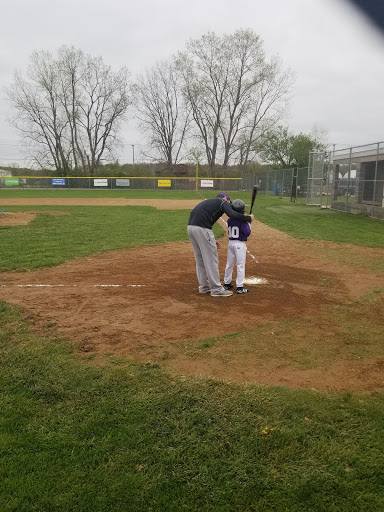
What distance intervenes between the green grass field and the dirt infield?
365mm

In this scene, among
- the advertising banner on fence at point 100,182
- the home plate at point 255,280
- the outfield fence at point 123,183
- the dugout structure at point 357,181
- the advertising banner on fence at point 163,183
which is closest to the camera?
the home plate at point 255,280

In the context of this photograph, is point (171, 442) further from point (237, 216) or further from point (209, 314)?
point (237, 216)

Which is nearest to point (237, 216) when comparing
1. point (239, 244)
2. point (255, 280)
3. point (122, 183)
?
point (239, 244)

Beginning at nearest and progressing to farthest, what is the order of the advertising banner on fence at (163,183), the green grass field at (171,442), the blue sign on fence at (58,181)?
the green grass field at (171,442) < the blue sign on fence at (58,181) < the advertising banner on fence at (163,183)

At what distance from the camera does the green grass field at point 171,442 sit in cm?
251

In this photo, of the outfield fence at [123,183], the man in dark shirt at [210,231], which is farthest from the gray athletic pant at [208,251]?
the outfield fence at [123,183]

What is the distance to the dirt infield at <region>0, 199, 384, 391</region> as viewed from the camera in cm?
422

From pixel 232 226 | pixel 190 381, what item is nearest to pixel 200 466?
pixel 190 381

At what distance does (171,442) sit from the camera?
301 cm

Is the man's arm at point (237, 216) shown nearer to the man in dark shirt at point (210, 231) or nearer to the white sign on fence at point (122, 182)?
the man in dark shirt at point (210, 231)

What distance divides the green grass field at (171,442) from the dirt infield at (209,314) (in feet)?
1.20

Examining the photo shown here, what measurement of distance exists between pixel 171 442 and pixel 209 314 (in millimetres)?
2923

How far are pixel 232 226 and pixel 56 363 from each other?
379 cm

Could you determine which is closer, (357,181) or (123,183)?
(357,181)
